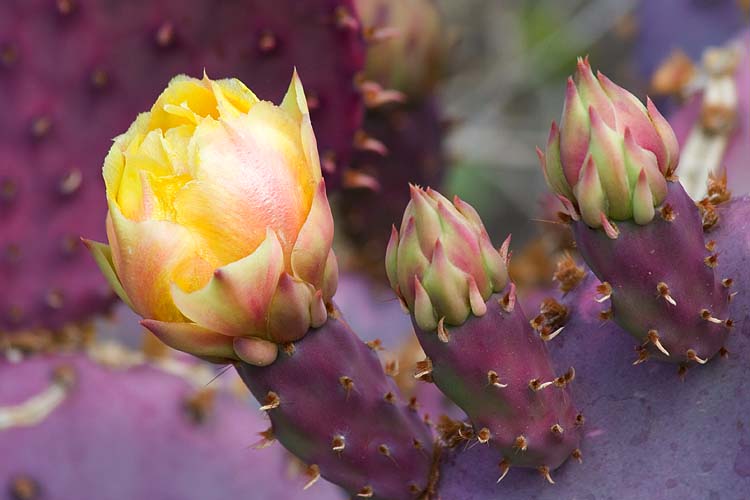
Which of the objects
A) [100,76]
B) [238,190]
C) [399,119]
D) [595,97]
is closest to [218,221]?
[238,190]

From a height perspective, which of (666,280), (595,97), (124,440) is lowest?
(124,440)

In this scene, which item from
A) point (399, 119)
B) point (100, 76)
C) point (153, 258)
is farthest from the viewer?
point (399, 119)

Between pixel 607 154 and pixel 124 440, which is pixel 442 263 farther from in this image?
pixel 124 440

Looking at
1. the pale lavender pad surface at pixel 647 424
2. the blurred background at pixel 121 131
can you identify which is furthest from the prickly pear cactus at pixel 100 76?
the pale lavender pad surface at pixel 647 424

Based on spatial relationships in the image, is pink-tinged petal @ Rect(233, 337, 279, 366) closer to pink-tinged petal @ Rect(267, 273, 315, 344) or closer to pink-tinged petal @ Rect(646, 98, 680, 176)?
pink-tinged petal @ Rect(267, 273, 315, 344)

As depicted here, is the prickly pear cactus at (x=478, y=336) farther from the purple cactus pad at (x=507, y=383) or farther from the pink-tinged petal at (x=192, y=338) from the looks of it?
the pink-tinged petal at (x=192, y=338)

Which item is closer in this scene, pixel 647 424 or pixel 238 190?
pixel 238 190
